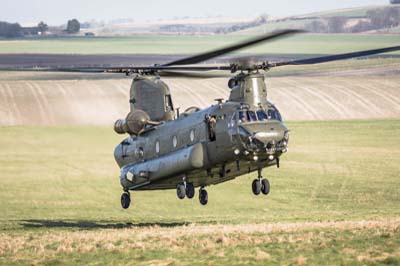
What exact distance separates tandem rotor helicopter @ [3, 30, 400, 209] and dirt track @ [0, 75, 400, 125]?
36.3 meters

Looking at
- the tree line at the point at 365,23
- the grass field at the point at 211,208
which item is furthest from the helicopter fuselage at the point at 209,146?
the tree line at the point at 365,23

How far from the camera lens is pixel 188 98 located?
83.4m

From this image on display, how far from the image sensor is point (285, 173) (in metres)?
58.9

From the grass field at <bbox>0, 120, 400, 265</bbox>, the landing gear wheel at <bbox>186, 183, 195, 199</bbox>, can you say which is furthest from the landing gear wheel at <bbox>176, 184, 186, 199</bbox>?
the grass field at <bbox>0, 120, 400, 265</bbox>

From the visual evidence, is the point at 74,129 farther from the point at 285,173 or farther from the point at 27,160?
the point at 285,173

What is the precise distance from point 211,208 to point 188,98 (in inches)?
1314

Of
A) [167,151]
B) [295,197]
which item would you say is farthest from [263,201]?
[167,151]

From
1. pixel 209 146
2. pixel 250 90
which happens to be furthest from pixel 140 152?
pixel 250 90

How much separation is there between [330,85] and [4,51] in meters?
72.6

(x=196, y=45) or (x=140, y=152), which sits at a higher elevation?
(x=196, y=45)

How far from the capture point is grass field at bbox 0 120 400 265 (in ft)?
91.4

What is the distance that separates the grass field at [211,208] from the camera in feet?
91.4

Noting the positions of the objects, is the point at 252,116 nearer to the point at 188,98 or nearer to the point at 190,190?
the point at 190,190

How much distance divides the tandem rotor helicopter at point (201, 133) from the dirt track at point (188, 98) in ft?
119
